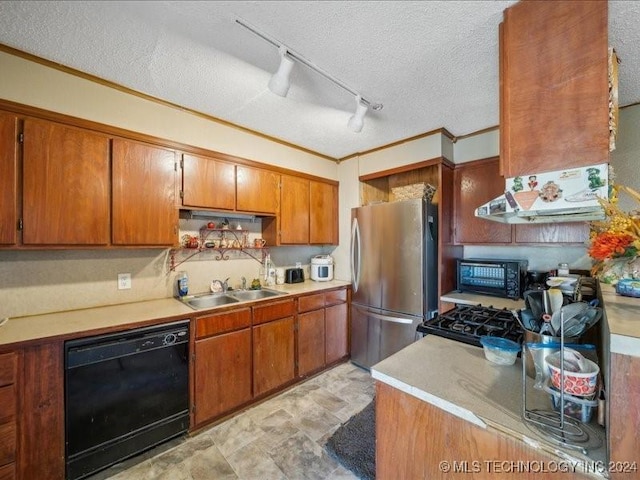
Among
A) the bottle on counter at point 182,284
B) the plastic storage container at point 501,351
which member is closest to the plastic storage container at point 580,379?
the plastic storage container at point 501,351

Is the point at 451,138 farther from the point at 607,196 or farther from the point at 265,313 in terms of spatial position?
the point at 265,313

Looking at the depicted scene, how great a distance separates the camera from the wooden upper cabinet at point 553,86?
99 cm

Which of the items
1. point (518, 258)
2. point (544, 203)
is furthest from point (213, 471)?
point (518, 258)

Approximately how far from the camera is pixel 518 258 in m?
2.67

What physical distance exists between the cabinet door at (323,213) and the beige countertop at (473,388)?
2.08m

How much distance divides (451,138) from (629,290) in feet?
6.84

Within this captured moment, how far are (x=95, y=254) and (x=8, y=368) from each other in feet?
2.90

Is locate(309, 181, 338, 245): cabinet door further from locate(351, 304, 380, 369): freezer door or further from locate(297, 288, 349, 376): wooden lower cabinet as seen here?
locate(351, 304, 380, 369): freezer door

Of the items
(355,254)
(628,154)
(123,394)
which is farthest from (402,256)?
(123,394)

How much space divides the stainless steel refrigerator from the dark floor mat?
2.68 feet

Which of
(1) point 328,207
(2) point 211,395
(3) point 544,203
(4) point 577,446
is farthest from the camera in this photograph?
(1) point 328,207

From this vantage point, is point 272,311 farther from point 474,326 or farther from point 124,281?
point 474,326

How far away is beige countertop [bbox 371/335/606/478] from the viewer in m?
0.79

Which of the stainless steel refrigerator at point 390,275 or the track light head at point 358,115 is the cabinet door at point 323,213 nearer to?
the stainless steel refrigerator at point 390,275
